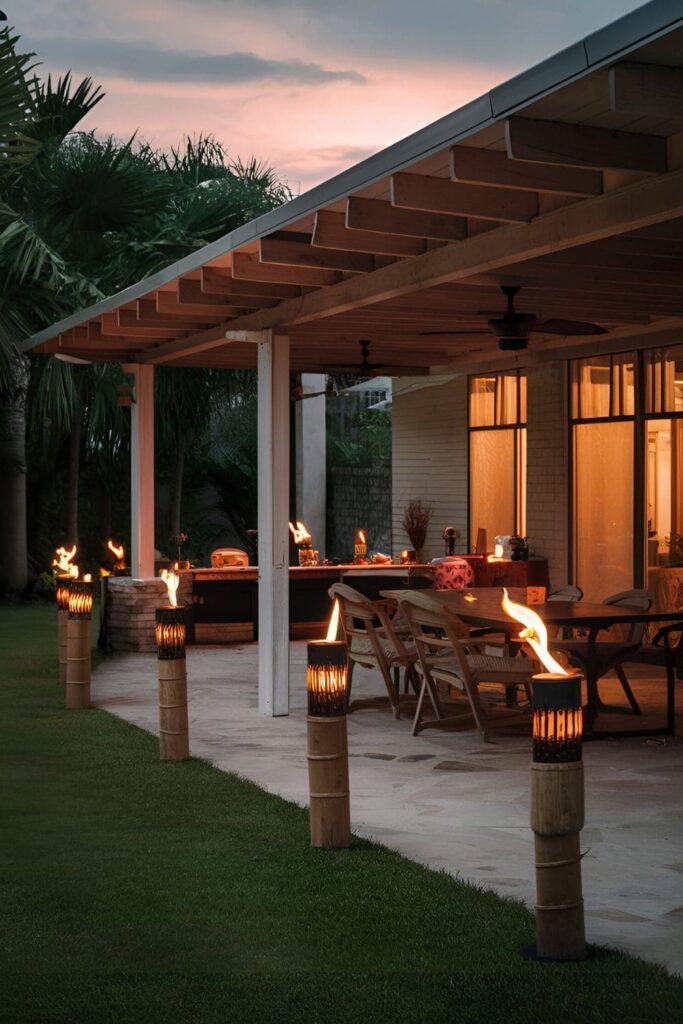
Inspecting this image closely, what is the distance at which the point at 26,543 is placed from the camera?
62.0 ft

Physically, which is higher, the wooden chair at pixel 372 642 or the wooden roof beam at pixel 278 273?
the wooden roof beam at pixel 278 273

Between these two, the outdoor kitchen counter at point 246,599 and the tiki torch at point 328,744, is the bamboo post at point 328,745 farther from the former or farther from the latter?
the outdoor kitchen counter at point 246,599

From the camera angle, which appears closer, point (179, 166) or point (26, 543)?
point (26, 543)

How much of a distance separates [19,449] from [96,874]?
13.5 metres

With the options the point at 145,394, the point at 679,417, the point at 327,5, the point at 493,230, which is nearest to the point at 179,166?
the point at 327,5

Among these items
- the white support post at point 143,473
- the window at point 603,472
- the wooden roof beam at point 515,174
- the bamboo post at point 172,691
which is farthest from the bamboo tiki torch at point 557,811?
the white support post at point 143,473

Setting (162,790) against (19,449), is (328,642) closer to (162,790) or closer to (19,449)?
(162,790)

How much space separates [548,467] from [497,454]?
4.08 ft

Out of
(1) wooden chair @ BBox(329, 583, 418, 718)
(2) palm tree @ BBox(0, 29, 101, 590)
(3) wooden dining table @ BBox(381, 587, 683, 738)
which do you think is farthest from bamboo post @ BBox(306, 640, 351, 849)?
(2) palm tree @ BBox(0, 29, 101, 590)

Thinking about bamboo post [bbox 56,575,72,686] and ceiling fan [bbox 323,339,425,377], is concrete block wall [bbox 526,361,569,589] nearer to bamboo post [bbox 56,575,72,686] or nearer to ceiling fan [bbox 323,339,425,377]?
ceiling fan [bbox 323,339,425,377]

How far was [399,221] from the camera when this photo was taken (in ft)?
20.6

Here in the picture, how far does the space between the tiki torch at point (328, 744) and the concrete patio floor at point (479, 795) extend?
308 mm

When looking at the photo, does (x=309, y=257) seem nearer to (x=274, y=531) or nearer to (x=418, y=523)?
(x=274, y=531)

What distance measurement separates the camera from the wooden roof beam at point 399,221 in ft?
20.1
